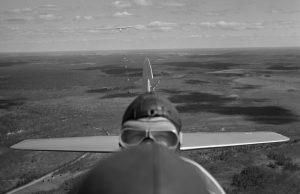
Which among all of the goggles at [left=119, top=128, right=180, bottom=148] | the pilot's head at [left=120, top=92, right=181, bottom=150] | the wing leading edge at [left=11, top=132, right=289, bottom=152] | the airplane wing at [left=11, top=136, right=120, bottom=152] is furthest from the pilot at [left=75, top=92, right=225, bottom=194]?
the airplane wing at [left=11, top=136, right=120, bottom=152]

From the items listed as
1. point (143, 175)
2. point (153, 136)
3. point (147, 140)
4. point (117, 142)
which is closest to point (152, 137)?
point (153, 136)

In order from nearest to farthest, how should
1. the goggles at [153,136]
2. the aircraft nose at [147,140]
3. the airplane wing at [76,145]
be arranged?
the aircraft nose at [147,140], the goggles at [153,136], the airplane wing at [76,145]

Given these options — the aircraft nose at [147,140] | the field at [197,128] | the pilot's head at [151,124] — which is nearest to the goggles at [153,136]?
the pilot's head at [151,124]

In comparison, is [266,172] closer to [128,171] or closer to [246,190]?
[246,190]

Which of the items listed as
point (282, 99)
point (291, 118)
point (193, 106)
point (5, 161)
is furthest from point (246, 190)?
point (282, 99)

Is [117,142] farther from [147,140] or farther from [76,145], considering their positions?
[147,140]

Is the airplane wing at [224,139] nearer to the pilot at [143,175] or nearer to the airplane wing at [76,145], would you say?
the airplane wing at [76,145]
